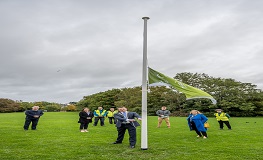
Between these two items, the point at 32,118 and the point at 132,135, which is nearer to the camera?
the point at 132,135

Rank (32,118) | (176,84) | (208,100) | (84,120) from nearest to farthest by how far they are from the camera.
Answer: (176,84) → (84,120) → (32,118) → (208,100)

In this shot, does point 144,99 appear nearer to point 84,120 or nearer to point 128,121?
point 128,121

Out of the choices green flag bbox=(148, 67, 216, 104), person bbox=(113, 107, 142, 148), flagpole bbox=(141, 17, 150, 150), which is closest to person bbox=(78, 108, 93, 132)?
person bbox=(113, 107, 142, 148)

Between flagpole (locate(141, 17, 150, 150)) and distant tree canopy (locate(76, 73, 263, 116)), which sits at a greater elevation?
distant tree canopy (locate(76, 73, 263, 116))

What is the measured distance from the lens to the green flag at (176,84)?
1144 cm

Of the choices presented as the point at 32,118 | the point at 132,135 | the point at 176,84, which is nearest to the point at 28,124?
the point at 32,118

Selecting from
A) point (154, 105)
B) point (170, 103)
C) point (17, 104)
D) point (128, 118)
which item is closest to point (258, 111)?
point (170, 103)

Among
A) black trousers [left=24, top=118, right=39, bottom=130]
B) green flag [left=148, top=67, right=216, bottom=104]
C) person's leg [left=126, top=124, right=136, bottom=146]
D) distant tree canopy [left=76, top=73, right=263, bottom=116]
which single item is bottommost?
person's leg [left=126, top=124, right=136, bottom=146]

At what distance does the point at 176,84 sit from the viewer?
12016 mm

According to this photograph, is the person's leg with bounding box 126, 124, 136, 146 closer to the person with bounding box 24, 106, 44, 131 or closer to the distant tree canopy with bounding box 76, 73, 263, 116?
the person with bounding box 24, 106, 44, 131

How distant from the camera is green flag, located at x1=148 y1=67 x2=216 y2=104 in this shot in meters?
11.4

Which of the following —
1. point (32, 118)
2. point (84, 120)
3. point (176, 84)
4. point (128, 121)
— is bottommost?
point (128, 121)

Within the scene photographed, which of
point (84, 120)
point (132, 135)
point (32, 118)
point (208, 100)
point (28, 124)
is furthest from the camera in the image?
point (208, 100)

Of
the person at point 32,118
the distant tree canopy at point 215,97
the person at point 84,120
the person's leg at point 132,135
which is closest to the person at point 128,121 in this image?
the person's leg at point 132,135
